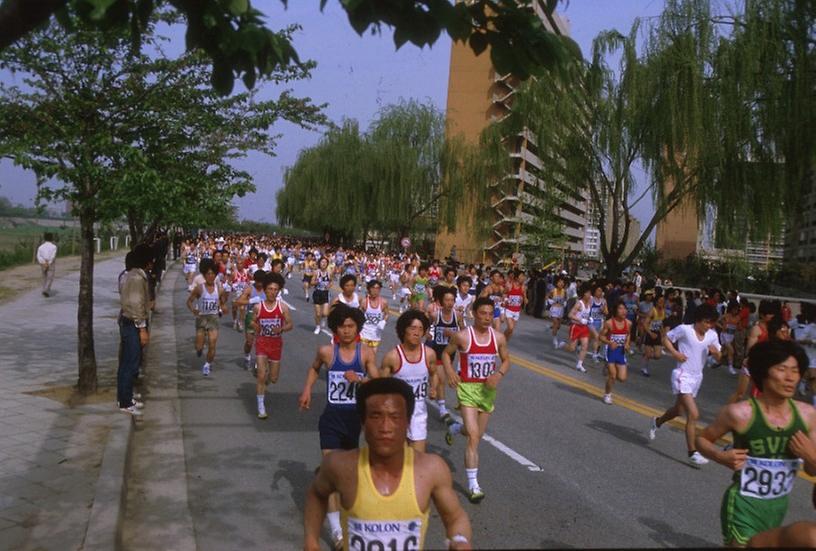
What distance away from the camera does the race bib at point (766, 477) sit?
3824 millimetres

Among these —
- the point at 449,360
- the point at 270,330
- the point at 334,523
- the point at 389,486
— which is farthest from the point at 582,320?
the point at 389,486

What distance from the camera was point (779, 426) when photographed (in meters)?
3.88

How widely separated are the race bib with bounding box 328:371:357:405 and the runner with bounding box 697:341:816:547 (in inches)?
98.5

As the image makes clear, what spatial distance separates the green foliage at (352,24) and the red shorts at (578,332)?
11.3 m

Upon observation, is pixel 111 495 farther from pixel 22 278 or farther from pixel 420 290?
pixel 22 278

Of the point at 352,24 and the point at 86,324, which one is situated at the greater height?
the point at 352,24

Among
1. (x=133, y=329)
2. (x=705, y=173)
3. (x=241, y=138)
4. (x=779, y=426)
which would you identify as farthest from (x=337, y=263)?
(x=779, y=426)

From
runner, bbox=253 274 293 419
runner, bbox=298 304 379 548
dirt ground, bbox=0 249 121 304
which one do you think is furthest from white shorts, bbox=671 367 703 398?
dirt ground, bbox=0 249 121 304

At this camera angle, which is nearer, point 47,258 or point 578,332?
point 578,332

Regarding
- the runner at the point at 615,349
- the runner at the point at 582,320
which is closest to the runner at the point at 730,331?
the runner at the point at 582,320

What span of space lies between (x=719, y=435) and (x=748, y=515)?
0.41 meters

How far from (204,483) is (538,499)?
8.86 feet

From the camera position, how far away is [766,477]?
12.6ft

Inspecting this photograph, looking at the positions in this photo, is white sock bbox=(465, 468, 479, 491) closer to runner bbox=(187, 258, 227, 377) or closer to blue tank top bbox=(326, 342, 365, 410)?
blue tank top bbox=(326, 342, 365, 410)
